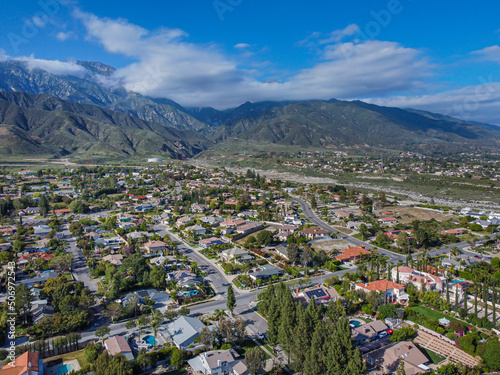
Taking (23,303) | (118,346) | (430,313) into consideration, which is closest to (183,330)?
(118,346)

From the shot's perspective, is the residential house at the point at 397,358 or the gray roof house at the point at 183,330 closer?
the residential house at the point at 397,358

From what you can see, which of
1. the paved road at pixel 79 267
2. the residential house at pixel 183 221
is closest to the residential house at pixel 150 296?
the paved road at pixel 79 267

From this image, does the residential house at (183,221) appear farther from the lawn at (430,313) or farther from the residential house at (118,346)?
the lawn at (430,313)

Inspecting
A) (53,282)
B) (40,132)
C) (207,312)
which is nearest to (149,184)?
(53,282)

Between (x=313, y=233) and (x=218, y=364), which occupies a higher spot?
(x=218, y=364)

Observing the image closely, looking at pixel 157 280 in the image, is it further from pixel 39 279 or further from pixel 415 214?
pixel 415 214

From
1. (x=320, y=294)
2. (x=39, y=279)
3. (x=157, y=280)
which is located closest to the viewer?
(x=320, y=294)
